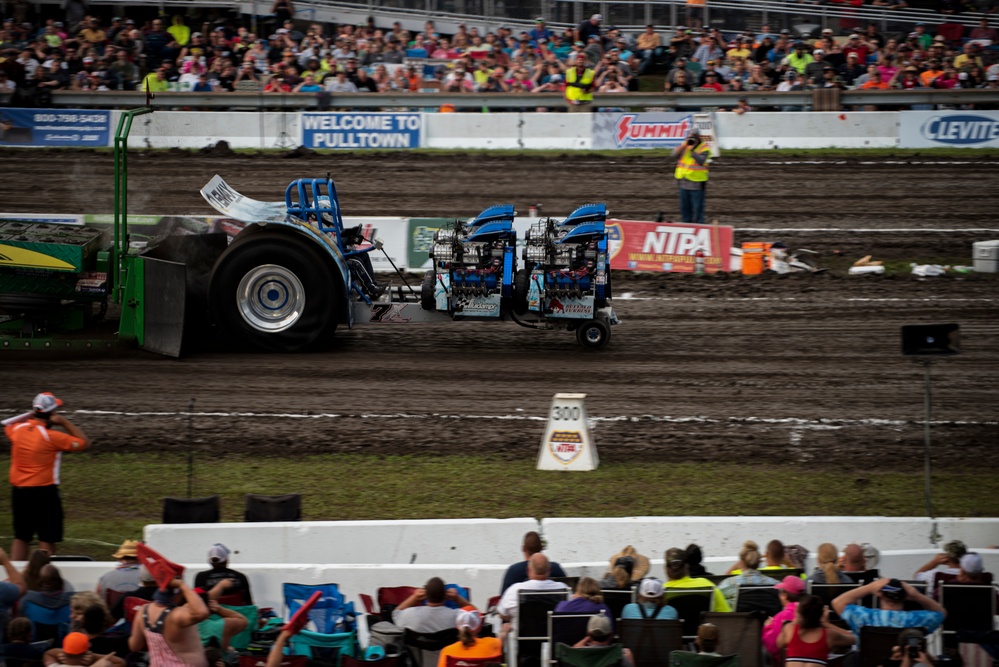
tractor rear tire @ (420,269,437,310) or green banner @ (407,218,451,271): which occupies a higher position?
green banner @ (407,218,451,271)

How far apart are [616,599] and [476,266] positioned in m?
6.06

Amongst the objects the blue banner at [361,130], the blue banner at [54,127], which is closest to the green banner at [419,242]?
the blue banner at [361,130]

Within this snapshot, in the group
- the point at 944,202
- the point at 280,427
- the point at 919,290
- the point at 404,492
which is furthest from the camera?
the point at 944,202

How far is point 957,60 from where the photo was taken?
2384cm

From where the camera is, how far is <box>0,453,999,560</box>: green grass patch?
9.42 m

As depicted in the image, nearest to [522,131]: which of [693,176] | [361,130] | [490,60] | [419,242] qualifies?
[490,60]

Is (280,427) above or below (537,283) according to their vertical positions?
below

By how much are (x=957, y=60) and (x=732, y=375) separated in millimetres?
14142

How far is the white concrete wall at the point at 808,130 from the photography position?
73.6 ft

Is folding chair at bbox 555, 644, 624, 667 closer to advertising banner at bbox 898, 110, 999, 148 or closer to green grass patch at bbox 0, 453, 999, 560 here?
green grass patch at bbox 0, 453, 999, 560

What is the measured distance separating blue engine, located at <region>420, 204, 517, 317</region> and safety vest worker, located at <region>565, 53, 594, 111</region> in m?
11.5

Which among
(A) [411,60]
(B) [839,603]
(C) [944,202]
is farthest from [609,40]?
(B) [839,603]

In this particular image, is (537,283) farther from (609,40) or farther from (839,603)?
(609,40)

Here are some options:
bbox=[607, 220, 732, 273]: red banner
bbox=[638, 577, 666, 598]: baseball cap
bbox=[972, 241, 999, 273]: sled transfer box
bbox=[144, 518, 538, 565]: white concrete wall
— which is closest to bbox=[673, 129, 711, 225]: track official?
bbox=[607, 220, 732, 273]: red banner
